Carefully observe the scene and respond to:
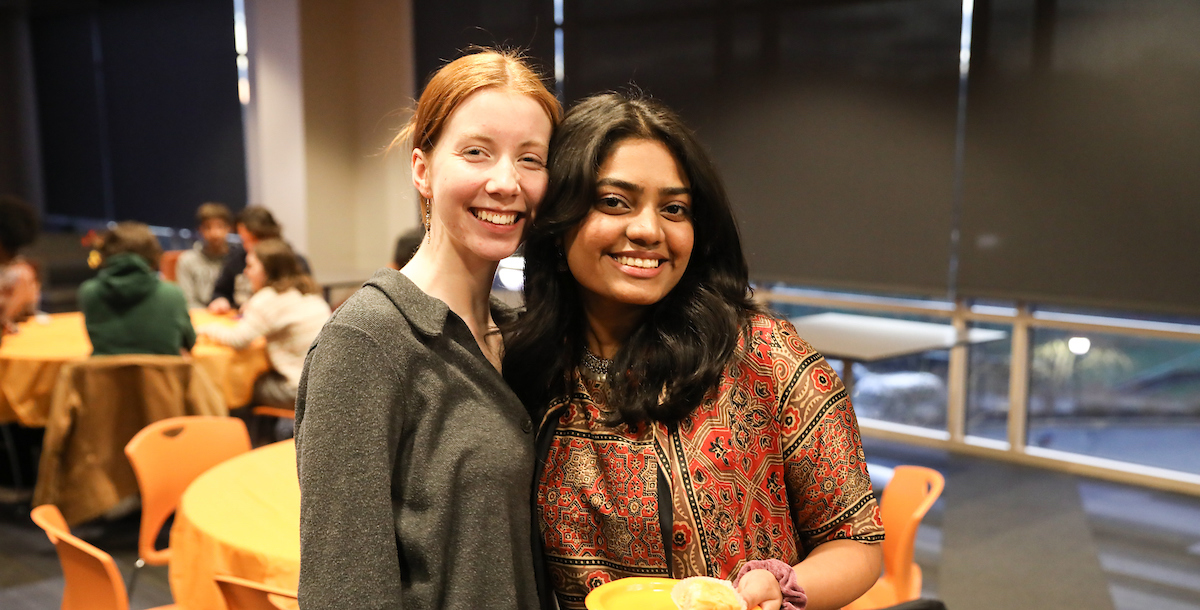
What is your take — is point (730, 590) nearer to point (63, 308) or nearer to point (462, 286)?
point (462, 286)

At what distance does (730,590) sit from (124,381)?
11.2ft

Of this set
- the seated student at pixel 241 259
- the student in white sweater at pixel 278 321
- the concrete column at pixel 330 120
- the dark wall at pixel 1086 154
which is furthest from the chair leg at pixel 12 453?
the dark wall at pixel 1086 154

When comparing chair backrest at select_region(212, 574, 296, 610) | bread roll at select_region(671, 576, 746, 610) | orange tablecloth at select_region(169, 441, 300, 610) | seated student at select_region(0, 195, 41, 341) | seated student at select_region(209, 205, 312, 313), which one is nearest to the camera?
bread roll at select_region(671, 576, 746, 610)

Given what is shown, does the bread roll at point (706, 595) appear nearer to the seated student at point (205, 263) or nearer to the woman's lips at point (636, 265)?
the woman's lips at point (636, 265)

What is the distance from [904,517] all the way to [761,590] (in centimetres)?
159

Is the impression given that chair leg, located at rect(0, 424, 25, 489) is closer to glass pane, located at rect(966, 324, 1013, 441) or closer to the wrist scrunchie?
the wrist scrunchie

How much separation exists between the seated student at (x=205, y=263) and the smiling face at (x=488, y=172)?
5267mm

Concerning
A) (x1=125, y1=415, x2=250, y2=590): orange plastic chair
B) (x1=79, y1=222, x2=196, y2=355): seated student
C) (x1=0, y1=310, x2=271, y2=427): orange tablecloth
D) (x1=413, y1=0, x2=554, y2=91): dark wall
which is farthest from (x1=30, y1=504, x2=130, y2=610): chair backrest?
(x1=413, y1=0, x2=554, y2=91): dark wall

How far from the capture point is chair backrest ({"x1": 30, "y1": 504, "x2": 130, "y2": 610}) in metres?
1.95

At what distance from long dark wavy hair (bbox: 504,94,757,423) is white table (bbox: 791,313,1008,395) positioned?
2806mm

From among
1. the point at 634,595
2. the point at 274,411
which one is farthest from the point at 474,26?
the point at 634,595

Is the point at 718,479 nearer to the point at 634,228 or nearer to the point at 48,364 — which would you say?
the point at 634,228

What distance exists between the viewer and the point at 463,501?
1130mm

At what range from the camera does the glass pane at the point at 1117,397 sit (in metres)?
4.70
